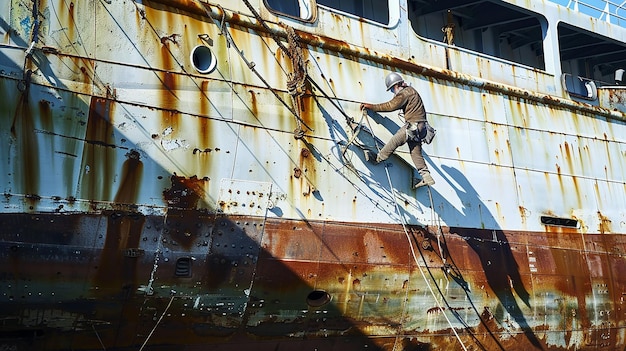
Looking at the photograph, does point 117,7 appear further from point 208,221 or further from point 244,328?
point 244,328

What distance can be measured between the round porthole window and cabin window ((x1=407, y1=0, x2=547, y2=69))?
4.08 metres

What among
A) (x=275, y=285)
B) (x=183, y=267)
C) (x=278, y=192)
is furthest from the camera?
(x=278, y=192)

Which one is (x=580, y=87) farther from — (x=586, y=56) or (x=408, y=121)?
(x=408, y=121)

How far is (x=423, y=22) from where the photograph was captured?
32.2 feet

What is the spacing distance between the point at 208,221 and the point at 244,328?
114 centimetres

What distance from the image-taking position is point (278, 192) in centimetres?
621

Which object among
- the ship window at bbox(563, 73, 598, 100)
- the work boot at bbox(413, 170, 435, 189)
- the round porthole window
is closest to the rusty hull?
the work boot at bbox(413, 170, 435, 189)

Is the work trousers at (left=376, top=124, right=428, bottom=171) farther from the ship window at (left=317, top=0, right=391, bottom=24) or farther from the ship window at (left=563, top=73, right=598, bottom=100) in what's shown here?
the ship window at (left=563, top=73, right=598, bottom=100)

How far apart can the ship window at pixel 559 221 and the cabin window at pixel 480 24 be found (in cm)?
292

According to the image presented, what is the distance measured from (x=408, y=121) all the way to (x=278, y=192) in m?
1.64

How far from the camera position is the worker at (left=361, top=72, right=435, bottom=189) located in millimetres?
6598

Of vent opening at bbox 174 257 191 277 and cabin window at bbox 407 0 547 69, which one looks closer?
vent opening at bbox 174 257 191 277

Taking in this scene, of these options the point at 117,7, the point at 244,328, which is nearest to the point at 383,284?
the point at 244,328

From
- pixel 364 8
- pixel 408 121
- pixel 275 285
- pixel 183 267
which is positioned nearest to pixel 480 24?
pixel 364 8
